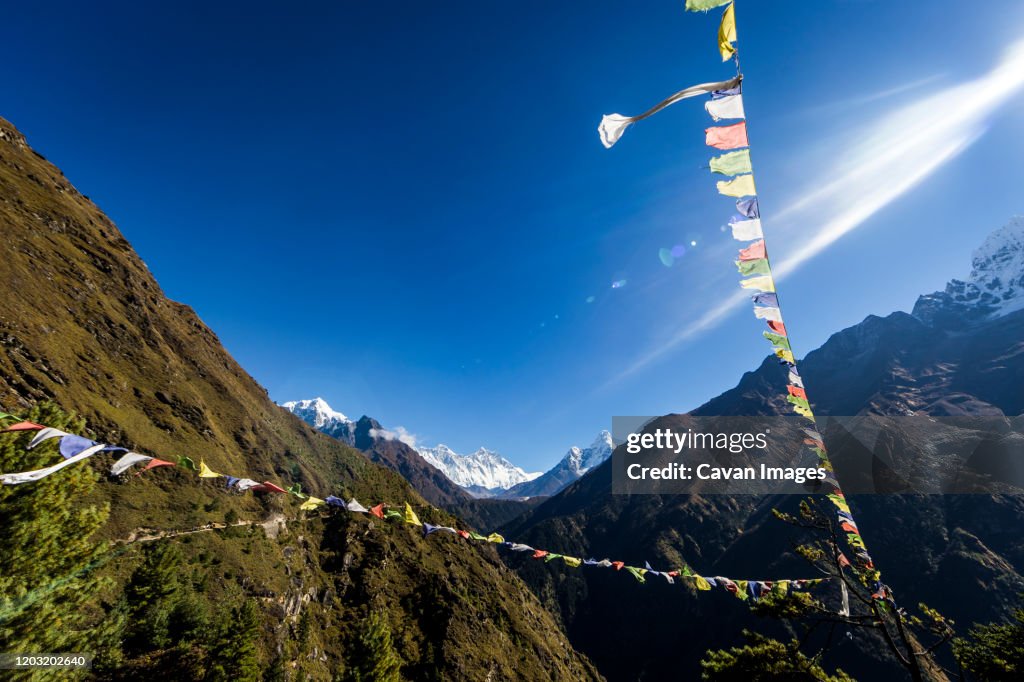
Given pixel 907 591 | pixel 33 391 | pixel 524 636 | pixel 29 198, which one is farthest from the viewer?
pixel 907 591

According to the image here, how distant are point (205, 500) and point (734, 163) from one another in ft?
285

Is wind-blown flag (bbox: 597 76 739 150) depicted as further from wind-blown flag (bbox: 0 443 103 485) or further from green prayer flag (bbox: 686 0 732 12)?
wind-blown flag (bbox: 0 443 103 485)

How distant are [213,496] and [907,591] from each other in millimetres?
189519

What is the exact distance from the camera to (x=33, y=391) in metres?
56.7

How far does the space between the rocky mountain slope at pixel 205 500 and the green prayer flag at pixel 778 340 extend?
49.3m

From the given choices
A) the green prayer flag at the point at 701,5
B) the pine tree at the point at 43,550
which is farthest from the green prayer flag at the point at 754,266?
the pine tree at the point at 43,550

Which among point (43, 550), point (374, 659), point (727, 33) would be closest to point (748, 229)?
point (727, 33)

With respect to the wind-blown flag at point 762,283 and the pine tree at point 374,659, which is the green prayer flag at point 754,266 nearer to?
the wind-blown flag at point 762,283

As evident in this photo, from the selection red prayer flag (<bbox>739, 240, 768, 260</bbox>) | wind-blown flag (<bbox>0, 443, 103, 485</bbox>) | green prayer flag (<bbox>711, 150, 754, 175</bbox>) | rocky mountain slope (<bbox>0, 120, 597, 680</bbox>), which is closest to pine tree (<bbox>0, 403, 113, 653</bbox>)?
wind-blown flag (<bbox>0, 443, 103, 485</bbox>)

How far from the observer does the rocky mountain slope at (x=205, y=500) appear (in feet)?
182

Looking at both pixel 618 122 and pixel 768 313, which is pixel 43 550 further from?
pixel 768 313

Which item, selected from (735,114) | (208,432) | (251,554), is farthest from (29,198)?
(735,114)

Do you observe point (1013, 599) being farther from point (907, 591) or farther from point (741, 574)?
point (741, 574)

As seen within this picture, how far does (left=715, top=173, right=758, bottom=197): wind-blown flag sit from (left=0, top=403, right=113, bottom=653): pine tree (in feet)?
94.7
